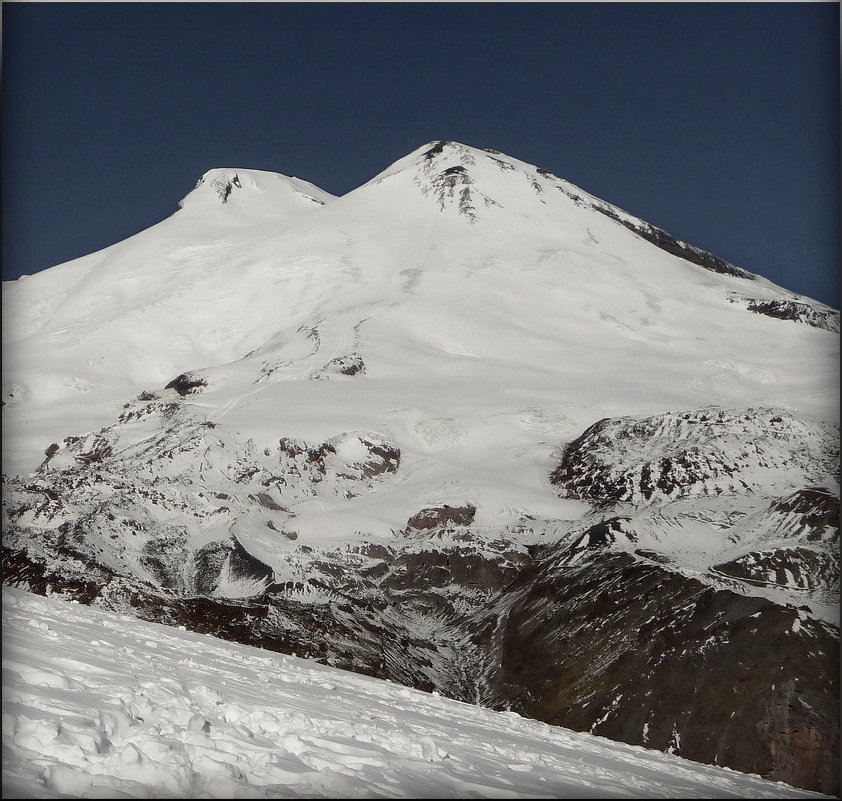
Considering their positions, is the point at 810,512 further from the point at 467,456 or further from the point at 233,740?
the point at 233,740

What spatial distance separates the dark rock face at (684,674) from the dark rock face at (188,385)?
75055 mm

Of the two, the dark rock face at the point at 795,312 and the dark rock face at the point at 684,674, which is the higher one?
the dark rock face at the point at 795,312

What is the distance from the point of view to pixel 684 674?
45.8 metres

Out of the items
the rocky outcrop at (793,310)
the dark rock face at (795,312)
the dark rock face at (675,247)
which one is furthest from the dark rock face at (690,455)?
the dark rock face at (675,247)

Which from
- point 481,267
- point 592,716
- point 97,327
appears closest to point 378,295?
point 481,267

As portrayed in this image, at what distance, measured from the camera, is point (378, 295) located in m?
153

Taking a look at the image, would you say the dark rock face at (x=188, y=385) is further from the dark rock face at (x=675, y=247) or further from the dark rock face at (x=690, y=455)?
the dark rock face at (x=675, y=247)

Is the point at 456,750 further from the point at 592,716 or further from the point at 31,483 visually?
the point at 31,483

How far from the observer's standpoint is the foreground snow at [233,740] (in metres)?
6.44

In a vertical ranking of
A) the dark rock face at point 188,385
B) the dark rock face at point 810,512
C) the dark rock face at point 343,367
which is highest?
the dark rock face at point 343,367

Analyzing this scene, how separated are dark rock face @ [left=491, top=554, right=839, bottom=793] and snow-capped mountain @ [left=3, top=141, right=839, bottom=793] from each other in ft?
0.54

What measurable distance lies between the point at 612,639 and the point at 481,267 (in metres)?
112

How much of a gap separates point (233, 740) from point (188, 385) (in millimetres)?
124205

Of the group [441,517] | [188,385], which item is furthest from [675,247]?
[441,517]
